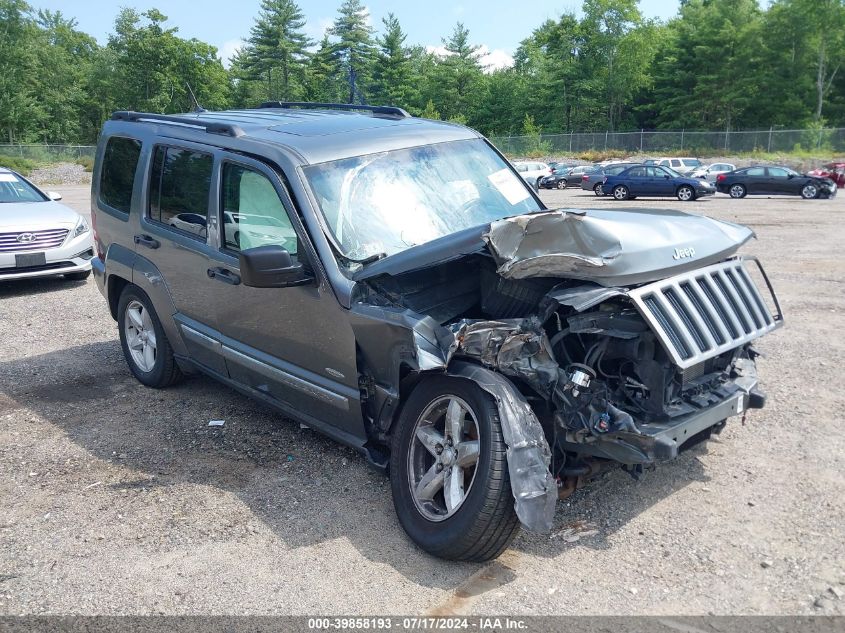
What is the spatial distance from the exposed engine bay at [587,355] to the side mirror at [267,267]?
41cm

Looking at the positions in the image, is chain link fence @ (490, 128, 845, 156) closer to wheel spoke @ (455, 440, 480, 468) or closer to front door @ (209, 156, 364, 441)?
front door @ (209, 156, 364, 441)

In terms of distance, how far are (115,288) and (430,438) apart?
3.90 metres

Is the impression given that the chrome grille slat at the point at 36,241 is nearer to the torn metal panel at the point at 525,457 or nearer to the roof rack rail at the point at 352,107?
the roof rack rail at the point at 352,107

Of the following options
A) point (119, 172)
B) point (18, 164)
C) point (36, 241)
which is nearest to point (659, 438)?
point (119, 172)

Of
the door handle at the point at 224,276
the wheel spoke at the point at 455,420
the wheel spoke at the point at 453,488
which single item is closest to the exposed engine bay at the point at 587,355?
the wheel spoke at the point at 455,420

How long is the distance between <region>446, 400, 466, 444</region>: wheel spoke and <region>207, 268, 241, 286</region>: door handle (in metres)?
1.80

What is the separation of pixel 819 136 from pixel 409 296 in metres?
53.5

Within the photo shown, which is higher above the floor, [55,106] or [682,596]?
[55,106]

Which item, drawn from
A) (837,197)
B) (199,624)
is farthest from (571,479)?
(837,197)

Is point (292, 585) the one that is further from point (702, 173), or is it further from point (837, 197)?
point (702, 173)

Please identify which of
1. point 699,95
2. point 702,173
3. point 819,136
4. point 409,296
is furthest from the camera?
point 699,95

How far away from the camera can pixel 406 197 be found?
4715mm

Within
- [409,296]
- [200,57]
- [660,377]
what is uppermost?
[200,57]

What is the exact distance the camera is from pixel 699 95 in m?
64.8
